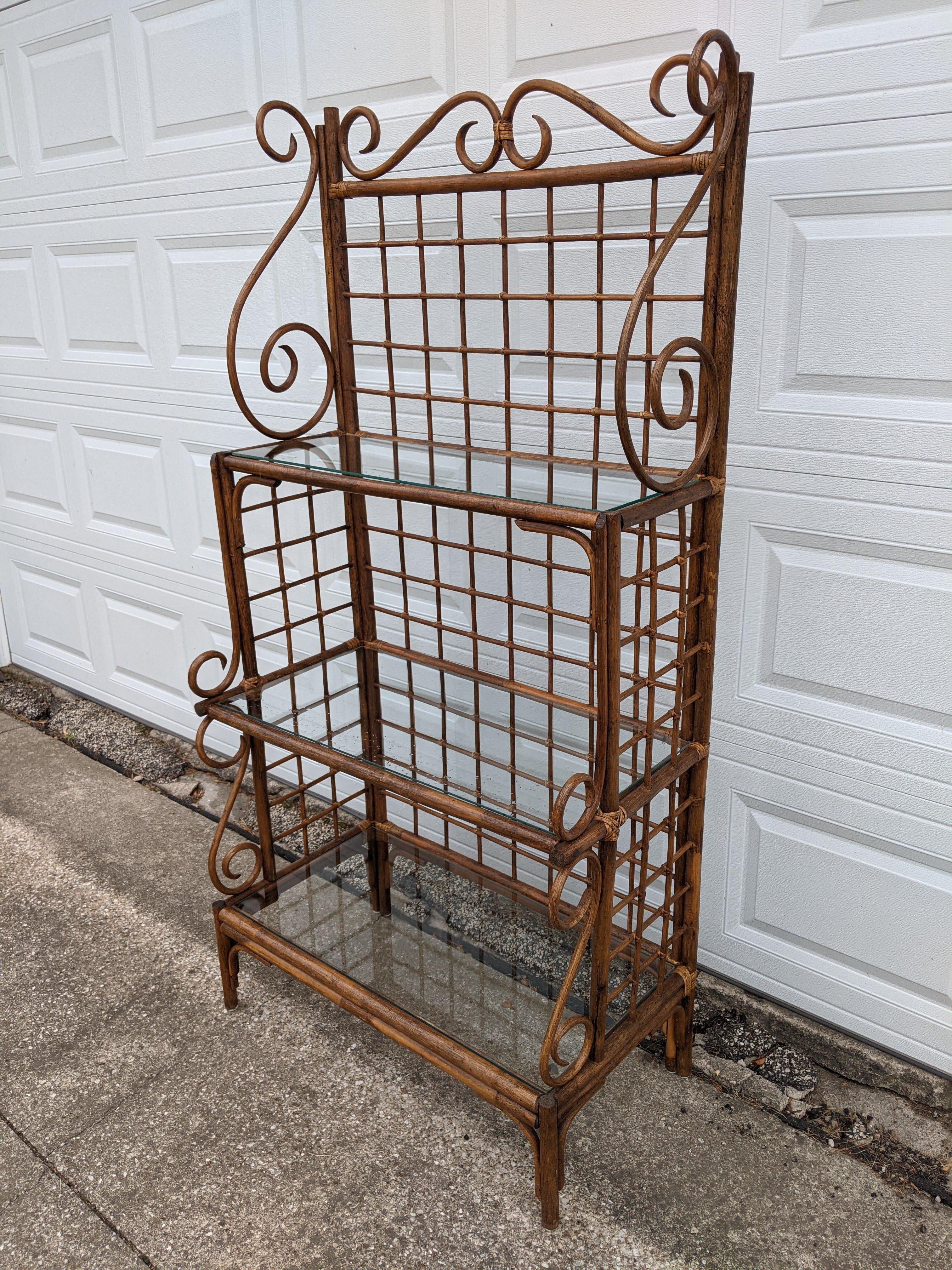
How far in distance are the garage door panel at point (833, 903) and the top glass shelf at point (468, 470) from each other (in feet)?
2.12

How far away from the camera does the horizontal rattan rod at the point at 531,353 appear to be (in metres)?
1.44

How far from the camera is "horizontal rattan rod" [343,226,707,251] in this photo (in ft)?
4.72

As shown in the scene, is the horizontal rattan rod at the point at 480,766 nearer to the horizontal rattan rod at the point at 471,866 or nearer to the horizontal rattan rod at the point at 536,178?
the horizontal rattan rod at the point at 471,866

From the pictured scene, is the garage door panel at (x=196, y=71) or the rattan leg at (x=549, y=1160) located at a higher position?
the garage door panel at (x=196, y=71)

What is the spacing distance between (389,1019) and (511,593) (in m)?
0.74

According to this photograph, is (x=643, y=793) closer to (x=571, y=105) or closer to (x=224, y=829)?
(x=224, y=829)

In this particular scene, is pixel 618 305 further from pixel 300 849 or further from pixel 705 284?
pixel 300 849

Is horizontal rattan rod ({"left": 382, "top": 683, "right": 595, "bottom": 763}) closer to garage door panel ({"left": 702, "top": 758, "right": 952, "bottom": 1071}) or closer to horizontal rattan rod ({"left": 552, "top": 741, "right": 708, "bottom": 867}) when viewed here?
horizontal rattan rod ({"left": 552, "top": 741, "right": 708, "bottom": 867})

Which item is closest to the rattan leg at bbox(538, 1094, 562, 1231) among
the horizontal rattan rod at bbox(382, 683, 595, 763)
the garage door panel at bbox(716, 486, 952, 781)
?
the horizontal rattan rod at bbox(382, 683, 595, 763)

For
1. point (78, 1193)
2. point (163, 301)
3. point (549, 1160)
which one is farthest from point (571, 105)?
point (78, 1193)

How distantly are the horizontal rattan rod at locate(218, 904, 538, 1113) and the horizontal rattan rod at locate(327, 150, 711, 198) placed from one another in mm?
1292

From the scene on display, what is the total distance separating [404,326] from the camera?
207 cm

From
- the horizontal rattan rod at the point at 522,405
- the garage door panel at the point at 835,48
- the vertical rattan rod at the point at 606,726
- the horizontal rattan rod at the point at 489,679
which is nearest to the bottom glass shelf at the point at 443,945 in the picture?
the vertical rattan rod at the point at 606,726

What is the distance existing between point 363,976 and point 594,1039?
1.53 feet
